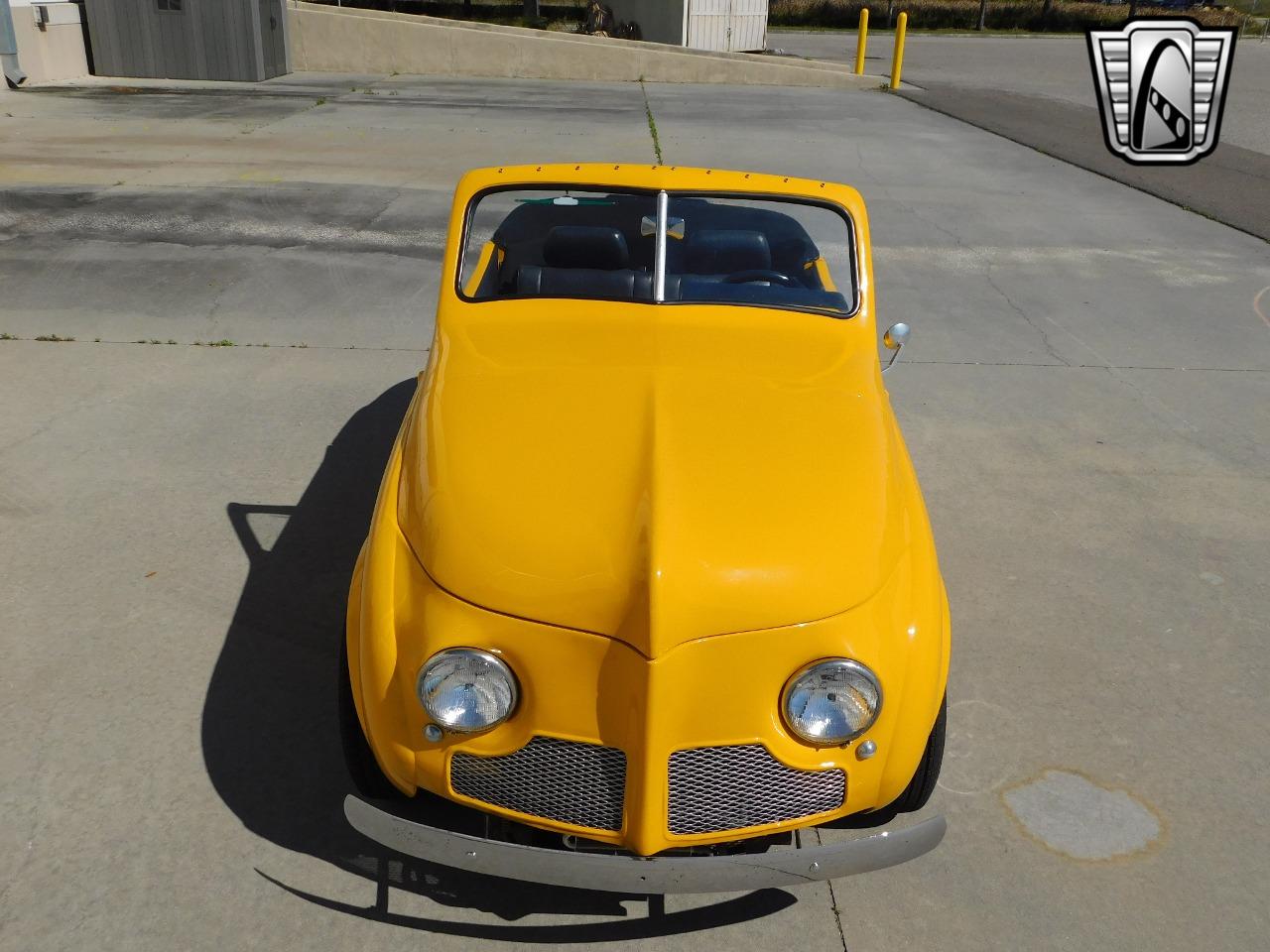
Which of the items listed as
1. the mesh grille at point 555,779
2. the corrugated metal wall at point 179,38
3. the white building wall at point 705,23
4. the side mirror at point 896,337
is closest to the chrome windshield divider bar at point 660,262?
the side mirror at point 896,337

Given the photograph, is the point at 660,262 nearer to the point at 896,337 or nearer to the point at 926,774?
the point at 896,337

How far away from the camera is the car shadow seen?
9.62ft

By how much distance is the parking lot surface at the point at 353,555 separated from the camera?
2941 millimetres

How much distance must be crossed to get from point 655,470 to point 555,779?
84 cm

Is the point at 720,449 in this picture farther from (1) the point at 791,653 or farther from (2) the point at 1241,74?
(2) the point at 1241,74

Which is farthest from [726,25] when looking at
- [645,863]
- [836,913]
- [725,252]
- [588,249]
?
[645,863]

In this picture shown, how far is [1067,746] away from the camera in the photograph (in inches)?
140

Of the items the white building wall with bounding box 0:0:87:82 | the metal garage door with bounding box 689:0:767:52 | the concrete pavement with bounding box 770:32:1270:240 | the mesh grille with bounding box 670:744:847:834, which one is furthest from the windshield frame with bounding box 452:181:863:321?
the metal garage door with bounding box 689:0:767:52

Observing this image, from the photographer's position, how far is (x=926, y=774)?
10.1 feet

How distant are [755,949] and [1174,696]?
195 centimetres

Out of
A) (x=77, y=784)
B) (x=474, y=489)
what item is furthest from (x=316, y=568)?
(x=474, y=489)

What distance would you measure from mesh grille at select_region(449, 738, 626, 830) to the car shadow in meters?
0.47

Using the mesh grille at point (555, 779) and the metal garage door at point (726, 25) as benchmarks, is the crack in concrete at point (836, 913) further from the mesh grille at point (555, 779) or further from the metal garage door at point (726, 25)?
the metal garage door at point (726, 25)

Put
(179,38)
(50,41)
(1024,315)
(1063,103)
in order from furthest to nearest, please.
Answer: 1. (1063,103)
2. (179,38)
3. (50,41)
4. (1024,315)
